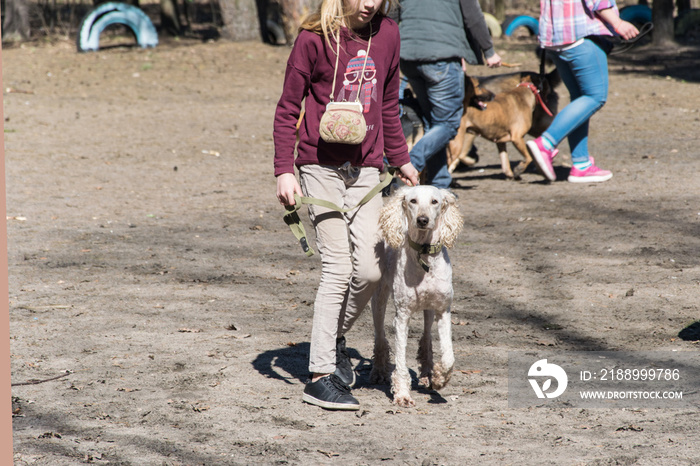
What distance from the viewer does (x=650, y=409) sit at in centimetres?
414

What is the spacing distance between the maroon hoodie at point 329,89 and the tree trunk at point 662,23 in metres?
18.9

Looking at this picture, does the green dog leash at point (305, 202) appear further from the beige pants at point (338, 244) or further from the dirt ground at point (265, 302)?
the dirt ground at point (265, 302)

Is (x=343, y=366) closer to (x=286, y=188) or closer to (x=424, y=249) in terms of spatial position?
(x=424, y=249)

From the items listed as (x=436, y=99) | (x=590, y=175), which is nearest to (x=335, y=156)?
(x=436, y=99)

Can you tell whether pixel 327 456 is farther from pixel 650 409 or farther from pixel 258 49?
pixel 258 49

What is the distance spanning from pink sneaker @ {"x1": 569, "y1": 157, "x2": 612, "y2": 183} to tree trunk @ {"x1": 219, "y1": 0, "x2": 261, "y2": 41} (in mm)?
15447

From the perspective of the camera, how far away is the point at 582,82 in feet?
30.2

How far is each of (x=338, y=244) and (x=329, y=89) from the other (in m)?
0.77

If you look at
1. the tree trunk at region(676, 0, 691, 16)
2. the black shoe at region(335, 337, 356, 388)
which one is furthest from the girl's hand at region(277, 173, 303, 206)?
the tree trunk at region(676, 0, 691, 16)

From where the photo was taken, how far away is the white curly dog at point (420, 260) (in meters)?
4.11

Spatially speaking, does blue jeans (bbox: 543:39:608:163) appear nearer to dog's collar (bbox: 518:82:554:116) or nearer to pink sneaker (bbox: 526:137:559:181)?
pink sneaker (bbox: 526:137:559:181)

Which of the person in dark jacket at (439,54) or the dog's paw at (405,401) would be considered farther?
the person in dark jacket at (439,54)

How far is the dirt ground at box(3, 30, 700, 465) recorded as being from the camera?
12.7 ft

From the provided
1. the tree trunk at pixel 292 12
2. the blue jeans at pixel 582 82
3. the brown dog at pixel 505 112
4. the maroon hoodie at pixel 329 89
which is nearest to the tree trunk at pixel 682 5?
the tree trunk at pixel 292 12
